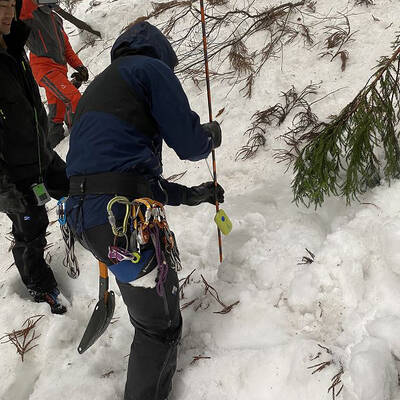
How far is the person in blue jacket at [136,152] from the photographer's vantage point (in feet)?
6.27

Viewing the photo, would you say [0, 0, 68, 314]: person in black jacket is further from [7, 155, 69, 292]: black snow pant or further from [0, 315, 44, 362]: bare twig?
[0, 315, 44, 362]: bare twig

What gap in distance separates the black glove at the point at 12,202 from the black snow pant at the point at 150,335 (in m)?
0.81

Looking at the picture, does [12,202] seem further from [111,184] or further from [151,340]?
[151,340]

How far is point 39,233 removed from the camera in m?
2.87

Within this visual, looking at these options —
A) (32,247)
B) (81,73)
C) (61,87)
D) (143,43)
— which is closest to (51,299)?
(32,247)

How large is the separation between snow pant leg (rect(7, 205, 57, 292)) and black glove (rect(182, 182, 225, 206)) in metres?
1.17

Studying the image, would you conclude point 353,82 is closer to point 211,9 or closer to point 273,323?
point 273,323

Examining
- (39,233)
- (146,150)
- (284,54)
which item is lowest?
(39,233)

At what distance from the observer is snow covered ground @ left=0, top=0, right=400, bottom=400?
202 cm

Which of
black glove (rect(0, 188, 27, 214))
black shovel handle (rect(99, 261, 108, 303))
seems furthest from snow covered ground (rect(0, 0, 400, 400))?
black glove (rect(0, 188, 27, 214))

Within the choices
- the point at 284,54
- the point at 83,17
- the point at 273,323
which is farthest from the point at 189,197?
the point at 83,17

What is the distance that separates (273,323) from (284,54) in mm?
3379

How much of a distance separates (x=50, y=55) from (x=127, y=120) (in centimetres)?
323

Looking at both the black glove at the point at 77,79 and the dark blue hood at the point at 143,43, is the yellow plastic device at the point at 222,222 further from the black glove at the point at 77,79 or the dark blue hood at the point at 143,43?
the black glove at the point at 77,79
